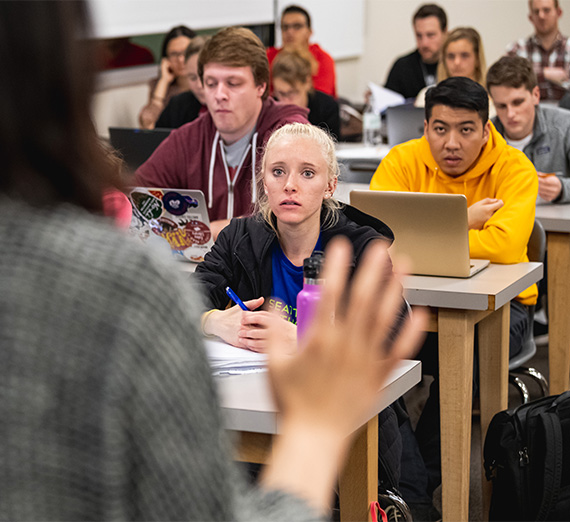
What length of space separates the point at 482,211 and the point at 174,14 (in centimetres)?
393

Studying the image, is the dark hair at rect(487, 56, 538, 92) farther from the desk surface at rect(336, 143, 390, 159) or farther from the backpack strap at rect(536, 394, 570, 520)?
the backpack strap at rect(536, 394, 570, 520)

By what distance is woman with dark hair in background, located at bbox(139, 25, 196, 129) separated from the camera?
5309 millimetres

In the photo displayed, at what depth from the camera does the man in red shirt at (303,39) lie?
6457 mm

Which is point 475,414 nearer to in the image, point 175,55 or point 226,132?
point 226,132

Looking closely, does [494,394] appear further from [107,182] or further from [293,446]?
[107,182]

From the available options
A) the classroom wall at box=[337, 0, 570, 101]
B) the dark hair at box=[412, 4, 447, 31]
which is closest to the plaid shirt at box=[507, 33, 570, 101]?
the dark hair at box=[412, 4, 447, 31]

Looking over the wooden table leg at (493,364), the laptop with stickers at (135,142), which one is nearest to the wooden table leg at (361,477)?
the wooden table leg at (493,364)

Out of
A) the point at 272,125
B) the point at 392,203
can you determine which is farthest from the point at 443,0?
the point at 392,203

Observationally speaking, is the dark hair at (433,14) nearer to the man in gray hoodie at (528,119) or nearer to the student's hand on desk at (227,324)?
the man in gray hoodie at (528,119)

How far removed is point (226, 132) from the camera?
2.96m

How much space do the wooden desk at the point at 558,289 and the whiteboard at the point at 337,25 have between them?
5293 mm

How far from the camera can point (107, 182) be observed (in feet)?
1.84

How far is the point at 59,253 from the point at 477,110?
243 centimetres

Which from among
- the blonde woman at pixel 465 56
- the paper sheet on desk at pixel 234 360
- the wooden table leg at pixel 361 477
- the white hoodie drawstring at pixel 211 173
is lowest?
the wooden table leg at pixel 361 477
